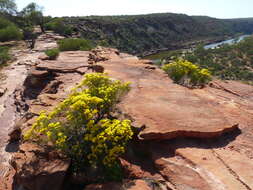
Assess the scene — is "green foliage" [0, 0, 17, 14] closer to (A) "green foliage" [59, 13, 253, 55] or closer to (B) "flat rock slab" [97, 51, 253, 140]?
(A) "green foliage" [59, 13, 253, 55]

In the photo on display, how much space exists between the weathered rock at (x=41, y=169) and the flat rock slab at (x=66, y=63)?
7345mm

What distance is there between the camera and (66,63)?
13336 mm

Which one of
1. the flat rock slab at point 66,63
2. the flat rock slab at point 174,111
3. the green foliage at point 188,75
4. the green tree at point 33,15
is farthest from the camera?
the green tree at point 33,15

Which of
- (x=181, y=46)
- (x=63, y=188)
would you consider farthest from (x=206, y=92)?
(x=181, y=46)

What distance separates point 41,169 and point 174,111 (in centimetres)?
388

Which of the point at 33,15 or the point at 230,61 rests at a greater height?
the point at 33,15

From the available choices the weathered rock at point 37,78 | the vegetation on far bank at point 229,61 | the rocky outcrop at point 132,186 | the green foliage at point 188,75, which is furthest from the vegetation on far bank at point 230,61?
the rocky outcrop at point 132,186

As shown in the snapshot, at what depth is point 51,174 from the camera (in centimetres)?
511

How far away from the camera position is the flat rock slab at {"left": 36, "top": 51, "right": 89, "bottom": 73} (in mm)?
12430

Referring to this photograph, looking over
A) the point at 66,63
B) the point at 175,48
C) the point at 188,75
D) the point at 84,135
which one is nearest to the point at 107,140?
the point at 84,135

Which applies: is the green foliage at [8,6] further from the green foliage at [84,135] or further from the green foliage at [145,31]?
the green foliage at [84,135]

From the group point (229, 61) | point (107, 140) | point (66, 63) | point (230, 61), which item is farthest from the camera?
point (229, 61)

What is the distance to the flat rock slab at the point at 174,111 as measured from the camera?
19.5 feet

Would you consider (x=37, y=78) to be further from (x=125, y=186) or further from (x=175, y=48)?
(x=175, y=48)
